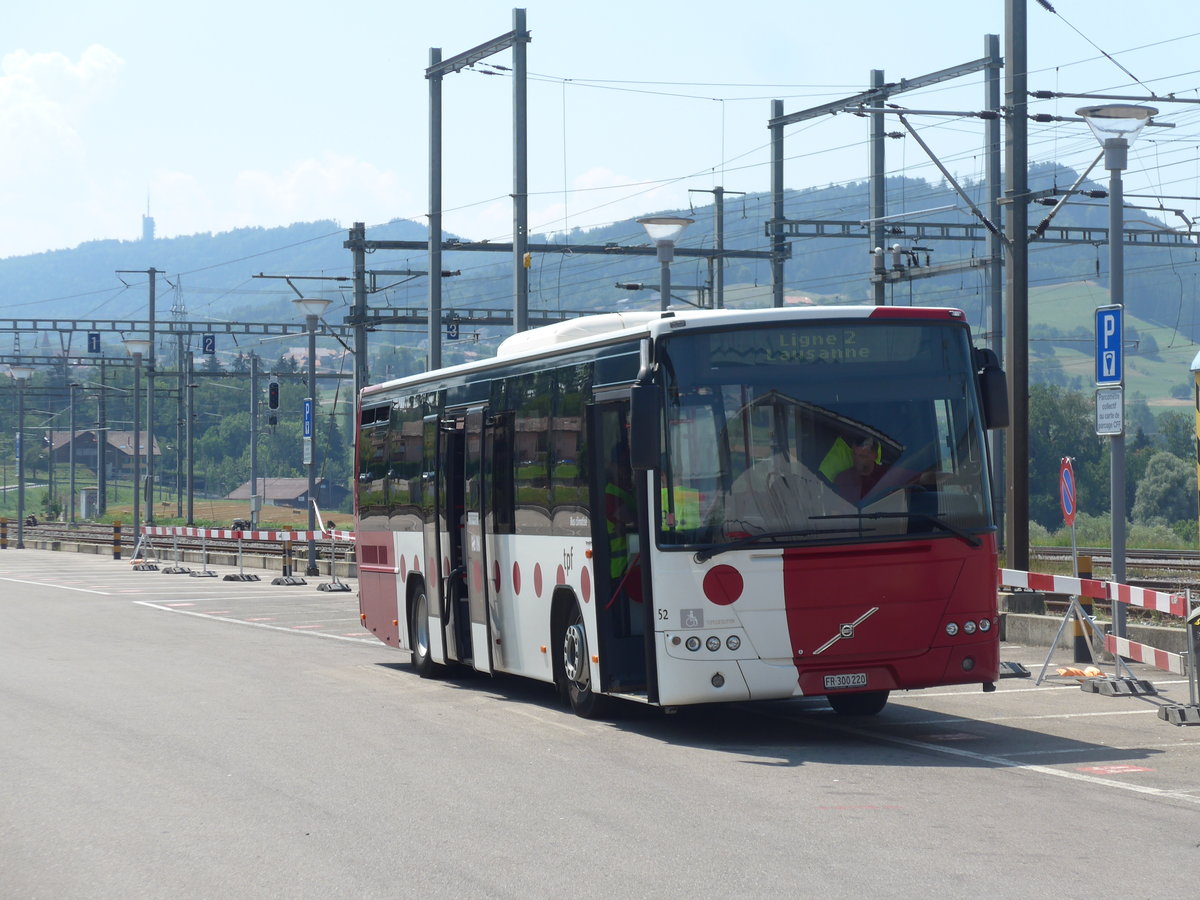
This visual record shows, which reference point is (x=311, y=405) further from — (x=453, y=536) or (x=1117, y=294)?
(x=1117, y=294)

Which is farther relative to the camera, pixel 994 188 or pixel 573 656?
pixel 994 188

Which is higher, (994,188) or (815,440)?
(994,188)

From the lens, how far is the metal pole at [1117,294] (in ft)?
53.7

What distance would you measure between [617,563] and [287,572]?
26.1 m

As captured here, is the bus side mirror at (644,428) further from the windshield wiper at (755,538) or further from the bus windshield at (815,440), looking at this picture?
the windshield wiper at (755,538)

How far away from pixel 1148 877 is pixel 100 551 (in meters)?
55.9

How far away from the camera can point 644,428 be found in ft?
38.0

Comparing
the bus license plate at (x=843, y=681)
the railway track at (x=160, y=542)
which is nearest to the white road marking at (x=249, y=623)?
the railway track at (x=160, y=542)

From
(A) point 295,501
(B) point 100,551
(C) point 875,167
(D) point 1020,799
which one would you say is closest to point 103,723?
(D) point 1020,799

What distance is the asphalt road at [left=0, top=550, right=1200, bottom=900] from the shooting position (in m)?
7.53

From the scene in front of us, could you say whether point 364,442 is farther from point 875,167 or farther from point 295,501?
point 295,501

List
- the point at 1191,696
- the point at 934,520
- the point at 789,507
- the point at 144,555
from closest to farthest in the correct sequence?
1. the point at 789,507
2. the point at 934,520
3. the point at 1191,696
4. the point at 144,555

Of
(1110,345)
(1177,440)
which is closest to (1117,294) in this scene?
(1110,345)

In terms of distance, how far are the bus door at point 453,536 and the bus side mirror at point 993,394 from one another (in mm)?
5108
